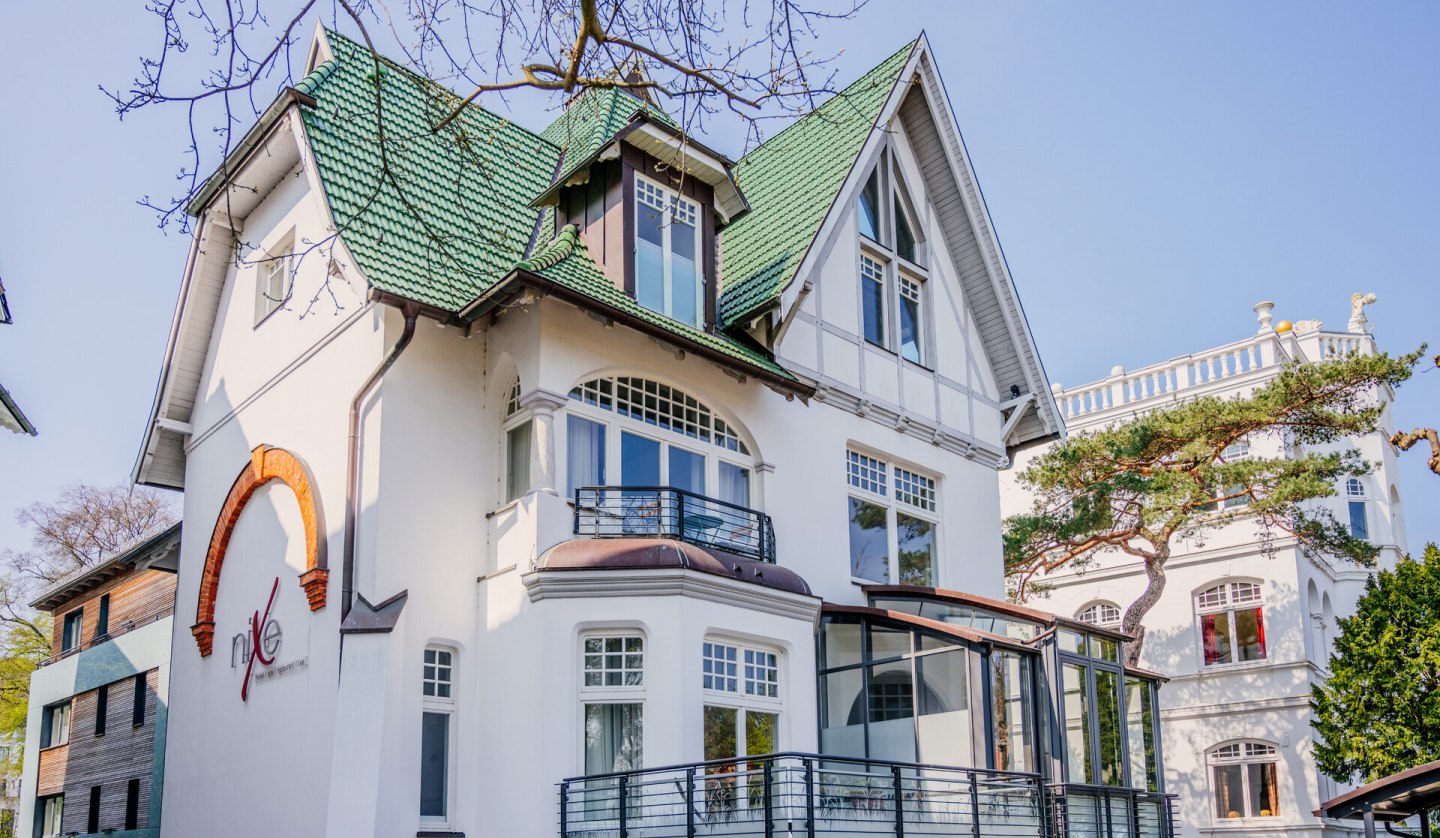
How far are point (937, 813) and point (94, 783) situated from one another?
1863 centimetres

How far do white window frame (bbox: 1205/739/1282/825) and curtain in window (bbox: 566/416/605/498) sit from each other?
2228 centimetres

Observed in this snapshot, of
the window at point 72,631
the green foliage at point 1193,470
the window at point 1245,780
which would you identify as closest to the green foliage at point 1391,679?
the green foliage at point 1193,470

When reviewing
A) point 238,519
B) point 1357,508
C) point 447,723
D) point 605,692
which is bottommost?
point 447,723

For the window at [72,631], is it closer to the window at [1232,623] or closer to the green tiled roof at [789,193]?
the green tiled roof at [789,193]

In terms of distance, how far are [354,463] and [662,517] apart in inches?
142

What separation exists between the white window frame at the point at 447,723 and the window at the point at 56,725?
1769 centimetres

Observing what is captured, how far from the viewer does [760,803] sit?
582 inches

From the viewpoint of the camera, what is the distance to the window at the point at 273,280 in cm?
1881

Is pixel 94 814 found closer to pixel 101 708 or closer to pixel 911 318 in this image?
pixel 101 708

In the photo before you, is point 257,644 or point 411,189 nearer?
point 257,644

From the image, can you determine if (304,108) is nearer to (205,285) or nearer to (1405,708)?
(205,285)

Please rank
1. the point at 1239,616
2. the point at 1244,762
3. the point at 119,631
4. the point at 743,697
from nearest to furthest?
1. the point at 743,697
2. the point at 119,631
3. the point at 1244,762
4. the point at 1239,616

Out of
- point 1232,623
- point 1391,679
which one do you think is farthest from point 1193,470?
point 1232,623

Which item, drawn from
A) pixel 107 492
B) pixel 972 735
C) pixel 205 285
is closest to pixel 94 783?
pixel 205 285
